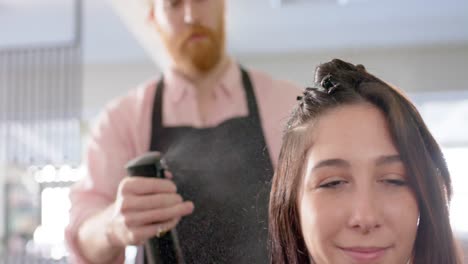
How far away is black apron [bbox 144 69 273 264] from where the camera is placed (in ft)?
1.10

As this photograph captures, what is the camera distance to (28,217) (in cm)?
200

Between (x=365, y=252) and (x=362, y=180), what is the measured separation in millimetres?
30

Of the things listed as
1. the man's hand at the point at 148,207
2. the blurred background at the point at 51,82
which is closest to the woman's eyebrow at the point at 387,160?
the man's hand at the point at 148,207

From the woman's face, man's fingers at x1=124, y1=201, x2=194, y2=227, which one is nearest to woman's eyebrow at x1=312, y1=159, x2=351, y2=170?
the woman's face

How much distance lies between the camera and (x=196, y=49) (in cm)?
40

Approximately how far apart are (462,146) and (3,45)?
2.07 metres

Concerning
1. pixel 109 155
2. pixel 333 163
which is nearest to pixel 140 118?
pixel 109 155

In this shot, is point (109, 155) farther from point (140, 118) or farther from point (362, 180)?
point (362, 180)

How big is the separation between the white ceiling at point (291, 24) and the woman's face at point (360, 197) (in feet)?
0.48

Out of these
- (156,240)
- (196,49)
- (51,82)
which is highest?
(51,82)

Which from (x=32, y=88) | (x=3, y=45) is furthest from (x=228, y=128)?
(x=3, y=45)

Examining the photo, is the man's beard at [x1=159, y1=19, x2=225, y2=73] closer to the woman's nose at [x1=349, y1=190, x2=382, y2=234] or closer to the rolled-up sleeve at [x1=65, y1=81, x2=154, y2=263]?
the rolled-up sleeve at [x1=65, y1=81, x2=154, y2=263]

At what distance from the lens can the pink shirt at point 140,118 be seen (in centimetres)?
43

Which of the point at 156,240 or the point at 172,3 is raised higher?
the point at 172,3
